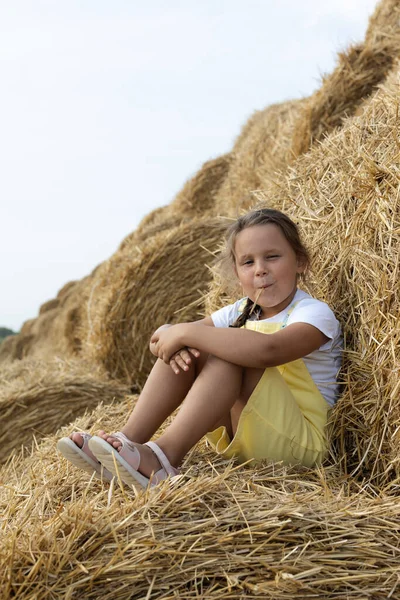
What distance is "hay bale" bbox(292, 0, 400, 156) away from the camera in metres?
5.13

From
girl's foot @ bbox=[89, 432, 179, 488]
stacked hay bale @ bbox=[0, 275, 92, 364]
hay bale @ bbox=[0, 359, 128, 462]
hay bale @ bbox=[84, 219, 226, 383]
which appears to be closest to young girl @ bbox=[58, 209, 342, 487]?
girl's foot @ bbox=[89, 432, 179, 488]

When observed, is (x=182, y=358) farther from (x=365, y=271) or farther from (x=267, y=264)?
(x=365, y=271)

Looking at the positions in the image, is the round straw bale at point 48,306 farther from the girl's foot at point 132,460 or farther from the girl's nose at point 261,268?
the girl's foot at point 132,460

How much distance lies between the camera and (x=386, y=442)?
2.41 metres

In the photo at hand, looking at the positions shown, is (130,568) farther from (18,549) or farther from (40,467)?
(40,467)

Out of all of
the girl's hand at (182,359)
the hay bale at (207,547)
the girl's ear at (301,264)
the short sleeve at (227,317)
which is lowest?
the hay bale at (207,547)

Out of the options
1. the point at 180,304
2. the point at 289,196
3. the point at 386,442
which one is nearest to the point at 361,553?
the point at 386,442

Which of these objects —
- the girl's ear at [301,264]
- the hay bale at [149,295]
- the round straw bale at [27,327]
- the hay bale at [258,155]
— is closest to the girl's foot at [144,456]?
the girl's ear at [301,264]

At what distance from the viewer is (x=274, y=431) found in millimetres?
2322

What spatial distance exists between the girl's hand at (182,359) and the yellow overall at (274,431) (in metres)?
0.23

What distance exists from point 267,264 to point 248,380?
45cm

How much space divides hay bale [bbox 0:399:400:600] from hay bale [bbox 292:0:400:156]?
358cm

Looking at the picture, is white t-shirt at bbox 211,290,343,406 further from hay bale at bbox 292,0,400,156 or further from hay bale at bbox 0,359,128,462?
hay bale at bbox 292,0,400,156

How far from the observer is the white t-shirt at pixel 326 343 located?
2.46m
